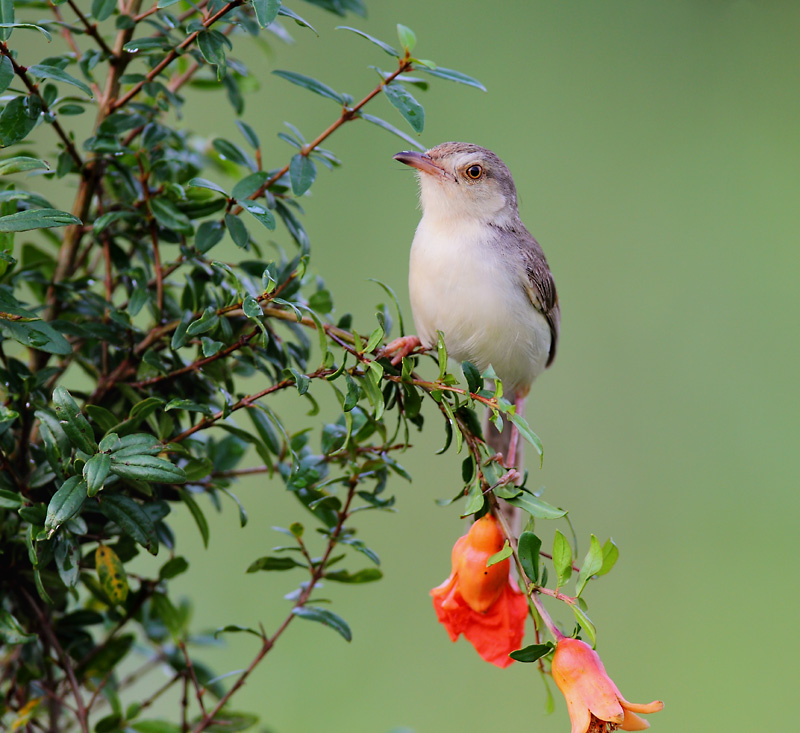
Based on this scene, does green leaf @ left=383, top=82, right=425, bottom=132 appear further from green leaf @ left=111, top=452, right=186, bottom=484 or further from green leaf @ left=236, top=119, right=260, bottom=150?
green leaf @ left=111, top=452, right=186, bottom=484

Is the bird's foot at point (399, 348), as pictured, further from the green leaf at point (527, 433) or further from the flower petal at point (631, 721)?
the flower petal at point (631, 721)

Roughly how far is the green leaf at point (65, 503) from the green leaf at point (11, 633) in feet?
0.61

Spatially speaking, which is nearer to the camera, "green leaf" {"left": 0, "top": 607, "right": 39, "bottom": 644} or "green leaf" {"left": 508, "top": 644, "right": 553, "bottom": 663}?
"green leaf" {"left": 508, "top": 644, "right": 553, "bottom": 663}

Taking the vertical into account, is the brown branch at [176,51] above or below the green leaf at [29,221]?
above

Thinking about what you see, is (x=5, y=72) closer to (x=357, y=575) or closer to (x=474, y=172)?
(x=357, y=575)

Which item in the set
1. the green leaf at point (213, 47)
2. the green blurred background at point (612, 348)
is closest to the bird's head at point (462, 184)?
the green leaf at point (213, 47)

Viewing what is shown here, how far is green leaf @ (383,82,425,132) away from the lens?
4.80 feet

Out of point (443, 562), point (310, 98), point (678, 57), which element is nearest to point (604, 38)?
point (678, 57)

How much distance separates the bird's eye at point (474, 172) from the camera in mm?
2305

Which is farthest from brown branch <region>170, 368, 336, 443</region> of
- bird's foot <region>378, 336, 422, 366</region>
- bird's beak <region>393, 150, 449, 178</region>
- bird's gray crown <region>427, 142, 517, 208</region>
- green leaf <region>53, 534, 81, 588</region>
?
bird's gray crown <region>427, 142, 517, 208</region>

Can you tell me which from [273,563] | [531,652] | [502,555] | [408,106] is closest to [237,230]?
[408,106]

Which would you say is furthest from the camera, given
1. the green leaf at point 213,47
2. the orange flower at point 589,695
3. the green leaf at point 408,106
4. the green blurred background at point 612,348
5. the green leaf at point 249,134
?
the green blurred background at point 612,348

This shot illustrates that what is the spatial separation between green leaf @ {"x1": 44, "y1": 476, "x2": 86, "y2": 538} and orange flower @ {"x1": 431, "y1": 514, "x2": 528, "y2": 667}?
21.3 inches

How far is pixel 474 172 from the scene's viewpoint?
2312 millimetres
